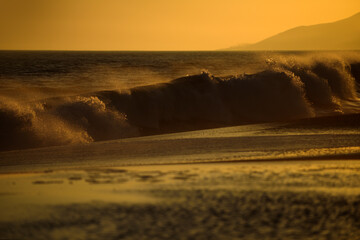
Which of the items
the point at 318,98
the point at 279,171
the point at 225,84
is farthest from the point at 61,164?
the point at 318,98

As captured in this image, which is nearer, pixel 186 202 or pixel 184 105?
pixel 186 202

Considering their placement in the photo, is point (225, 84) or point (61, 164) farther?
point (225, 84)

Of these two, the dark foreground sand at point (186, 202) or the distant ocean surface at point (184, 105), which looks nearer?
the dark foreground sand at point (186, 202)

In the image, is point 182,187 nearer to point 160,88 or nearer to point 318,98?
point 160,88

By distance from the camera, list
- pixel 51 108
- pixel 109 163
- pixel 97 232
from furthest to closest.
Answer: pixel 51 108, pixel 109 163, pixel 97 232

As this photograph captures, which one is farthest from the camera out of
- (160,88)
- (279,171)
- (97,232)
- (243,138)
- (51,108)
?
(160,88)

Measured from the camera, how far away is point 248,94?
19344mm

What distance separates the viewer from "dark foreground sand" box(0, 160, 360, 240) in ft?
17.2

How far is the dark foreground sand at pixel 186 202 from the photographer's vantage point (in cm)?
525

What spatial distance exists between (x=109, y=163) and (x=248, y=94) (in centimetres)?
1094

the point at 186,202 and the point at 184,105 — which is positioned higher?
the point at 184,105

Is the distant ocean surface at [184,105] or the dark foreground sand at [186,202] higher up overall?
the distant ocean surface at [184,105]

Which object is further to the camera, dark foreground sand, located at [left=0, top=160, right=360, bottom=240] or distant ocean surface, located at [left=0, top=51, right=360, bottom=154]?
distant ocean surface, located at [left=0, top=51, right=360, bottom=154]

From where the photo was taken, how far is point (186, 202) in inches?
247
